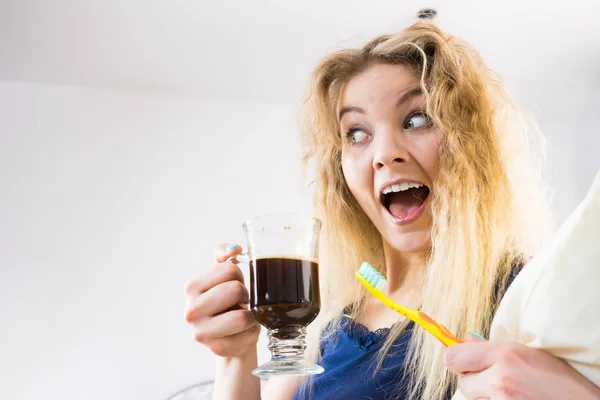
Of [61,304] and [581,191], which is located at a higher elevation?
[581,191]

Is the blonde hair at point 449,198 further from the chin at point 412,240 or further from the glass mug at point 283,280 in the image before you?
the glass mug at point 283,280

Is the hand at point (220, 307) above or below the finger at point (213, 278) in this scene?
below

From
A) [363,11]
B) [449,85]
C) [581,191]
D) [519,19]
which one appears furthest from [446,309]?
[581,191]

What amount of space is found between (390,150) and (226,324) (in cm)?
53

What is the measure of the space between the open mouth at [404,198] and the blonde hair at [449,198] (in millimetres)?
42

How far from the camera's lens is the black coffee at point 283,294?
99 centimetres

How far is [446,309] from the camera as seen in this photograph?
3.96 feet

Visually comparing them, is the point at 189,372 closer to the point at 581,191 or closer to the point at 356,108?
the point at 356,108

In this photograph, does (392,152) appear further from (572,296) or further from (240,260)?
(572,296)

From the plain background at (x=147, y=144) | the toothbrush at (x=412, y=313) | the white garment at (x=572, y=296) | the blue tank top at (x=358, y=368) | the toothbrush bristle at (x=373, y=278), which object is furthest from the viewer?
the plain background at (x=147, y=144)

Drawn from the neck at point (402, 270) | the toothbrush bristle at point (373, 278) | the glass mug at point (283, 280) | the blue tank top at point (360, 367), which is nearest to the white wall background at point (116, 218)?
the neck at point (402, 270)

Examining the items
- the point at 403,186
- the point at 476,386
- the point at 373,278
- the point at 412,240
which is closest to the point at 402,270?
the point at 412,240

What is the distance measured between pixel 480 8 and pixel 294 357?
9.11ft

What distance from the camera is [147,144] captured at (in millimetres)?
4004
